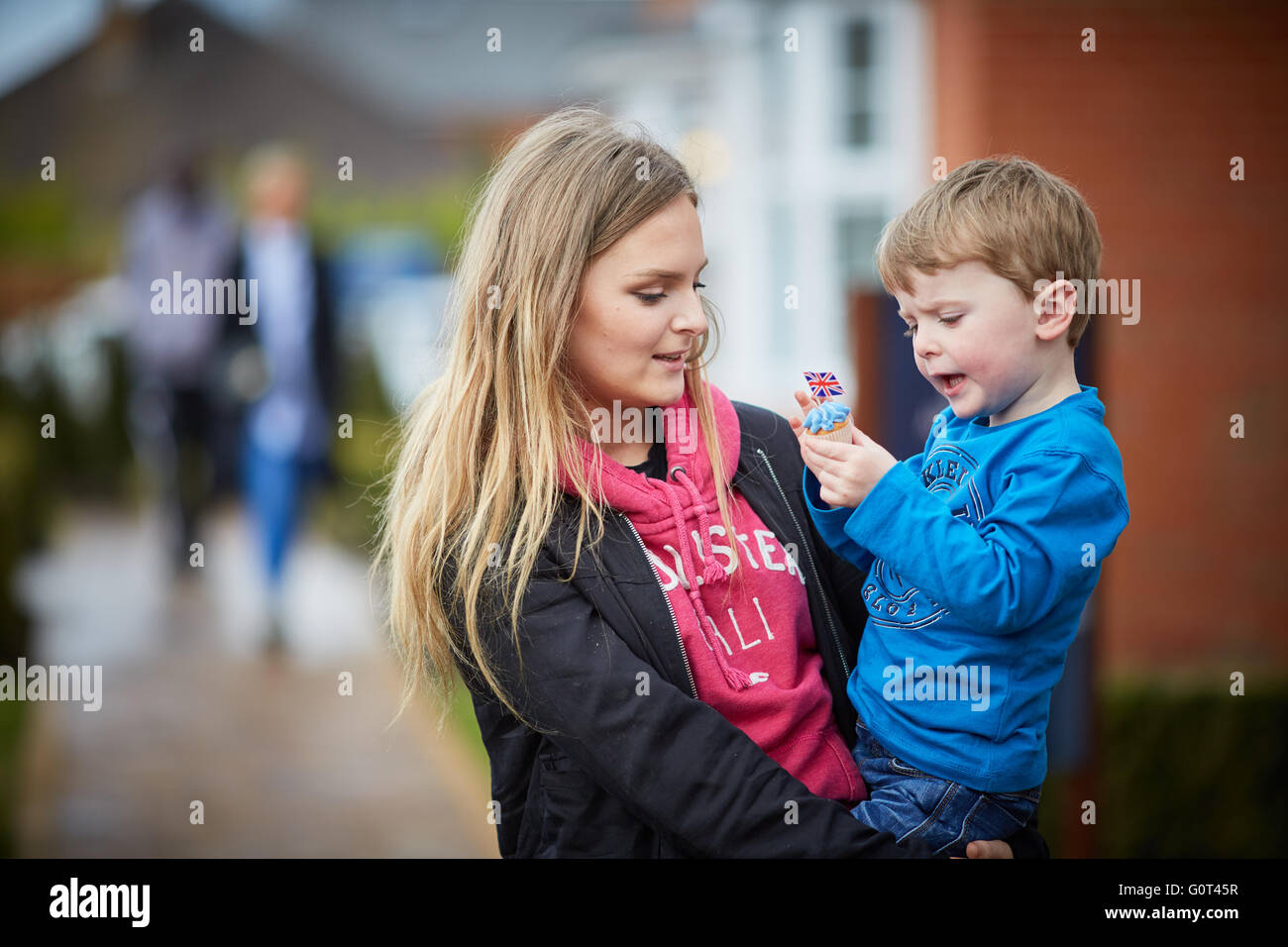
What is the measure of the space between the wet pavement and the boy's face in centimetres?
320

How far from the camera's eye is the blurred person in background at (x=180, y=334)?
26.0 feet

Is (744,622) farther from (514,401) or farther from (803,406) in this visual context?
(514,401)

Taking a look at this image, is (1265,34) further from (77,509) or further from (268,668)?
(77,509)

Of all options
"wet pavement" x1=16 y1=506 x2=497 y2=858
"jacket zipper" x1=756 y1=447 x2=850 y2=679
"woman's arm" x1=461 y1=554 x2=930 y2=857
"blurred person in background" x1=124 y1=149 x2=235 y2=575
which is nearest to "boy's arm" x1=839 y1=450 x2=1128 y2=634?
"jacket zipper" x1=756 y1=447 x2=850 y2=679

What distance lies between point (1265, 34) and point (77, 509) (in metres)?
11.0

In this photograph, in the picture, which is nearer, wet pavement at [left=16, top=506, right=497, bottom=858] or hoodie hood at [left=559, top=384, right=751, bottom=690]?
hoodie hood at [left=559, top=384, right=751, bottom=690]

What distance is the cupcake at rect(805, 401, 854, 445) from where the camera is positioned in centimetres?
175

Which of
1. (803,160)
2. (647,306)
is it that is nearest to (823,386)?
(647,306)

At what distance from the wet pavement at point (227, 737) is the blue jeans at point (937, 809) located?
2.99 meters

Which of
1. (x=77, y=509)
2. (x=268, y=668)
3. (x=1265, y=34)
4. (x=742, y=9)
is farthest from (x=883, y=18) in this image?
(x=77, y=509)

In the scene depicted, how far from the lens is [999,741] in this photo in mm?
1736


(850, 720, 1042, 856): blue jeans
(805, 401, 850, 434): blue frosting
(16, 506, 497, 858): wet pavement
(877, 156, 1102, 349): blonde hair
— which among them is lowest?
(16, 506, 497, 858): wet pavement

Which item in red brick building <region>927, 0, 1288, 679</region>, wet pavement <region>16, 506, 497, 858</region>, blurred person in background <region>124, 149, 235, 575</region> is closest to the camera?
wet pavement <region>16, 506, 497, 858</region>

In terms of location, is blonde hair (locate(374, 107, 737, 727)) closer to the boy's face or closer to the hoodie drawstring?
the hoodie drawstring
